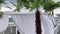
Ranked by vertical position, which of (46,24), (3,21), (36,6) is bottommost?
(46,24)

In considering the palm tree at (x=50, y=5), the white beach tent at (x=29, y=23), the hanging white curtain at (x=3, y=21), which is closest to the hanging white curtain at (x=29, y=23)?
the white beach tent at (x=29, y=23)

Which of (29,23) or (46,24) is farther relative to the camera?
(46,24)

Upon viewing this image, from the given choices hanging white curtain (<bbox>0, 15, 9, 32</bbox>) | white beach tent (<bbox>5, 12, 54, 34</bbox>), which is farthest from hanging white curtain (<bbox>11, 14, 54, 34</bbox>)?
hanging white curtain (<bbox>0, 15, 9, 32</bbox>)

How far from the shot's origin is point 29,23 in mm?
8711

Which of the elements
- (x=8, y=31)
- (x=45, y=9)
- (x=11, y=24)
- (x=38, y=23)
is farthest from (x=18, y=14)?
(x=8, y=31)

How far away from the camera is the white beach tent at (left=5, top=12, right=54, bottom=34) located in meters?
8.49

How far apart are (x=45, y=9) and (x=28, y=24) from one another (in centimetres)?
176

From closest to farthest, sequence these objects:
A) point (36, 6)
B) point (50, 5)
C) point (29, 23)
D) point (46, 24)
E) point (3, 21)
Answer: point (3, 21), point (29, 23), point (46, 24), point (36, 6), point (50, 5)

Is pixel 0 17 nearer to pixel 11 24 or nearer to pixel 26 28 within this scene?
pixel 26 28

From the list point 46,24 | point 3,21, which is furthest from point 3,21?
point 46,24

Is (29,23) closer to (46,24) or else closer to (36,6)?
(46,24)

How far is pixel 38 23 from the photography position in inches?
373

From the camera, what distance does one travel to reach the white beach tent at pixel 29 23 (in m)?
8.49

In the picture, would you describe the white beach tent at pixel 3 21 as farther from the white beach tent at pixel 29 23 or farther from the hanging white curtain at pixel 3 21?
the white beach tent at pixel 29 23
